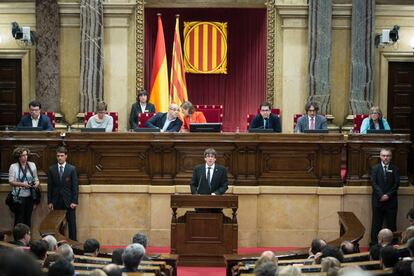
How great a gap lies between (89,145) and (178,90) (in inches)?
150

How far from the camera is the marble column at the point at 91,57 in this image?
45.8ft

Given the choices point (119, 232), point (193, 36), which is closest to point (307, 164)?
point (119, 232)

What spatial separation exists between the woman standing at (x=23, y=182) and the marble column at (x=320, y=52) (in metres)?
5.62

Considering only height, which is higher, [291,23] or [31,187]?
[291,23]

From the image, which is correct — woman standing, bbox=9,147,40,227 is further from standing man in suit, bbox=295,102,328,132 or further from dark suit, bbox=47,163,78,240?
standing man in suit, bbox=295,102,328,132

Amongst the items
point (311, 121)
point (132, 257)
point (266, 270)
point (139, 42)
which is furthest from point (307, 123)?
point (266, 270)

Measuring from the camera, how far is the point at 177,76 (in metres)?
14.5

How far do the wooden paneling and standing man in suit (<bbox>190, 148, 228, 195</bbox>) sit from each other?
3.07 ft

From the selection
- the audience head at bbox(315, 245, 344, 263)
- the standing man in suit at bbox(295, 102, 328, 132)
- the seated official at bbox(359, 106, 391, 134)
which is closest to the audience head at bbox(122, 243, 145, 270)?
the audience head at bbox(315, 245, 344, 263)

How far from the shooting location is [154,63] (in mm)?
14484

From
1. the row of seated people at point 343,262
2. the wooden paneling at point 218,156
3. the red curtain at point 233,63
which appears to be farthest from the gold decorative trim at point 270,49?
the row of seated people at point 343,262

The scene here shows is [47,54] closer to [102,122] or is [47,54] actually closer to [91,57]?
[91,57]

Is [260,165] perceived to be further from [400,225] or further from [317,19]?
[317,19]

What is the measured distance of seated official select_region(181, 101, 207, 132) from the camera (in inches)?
470
